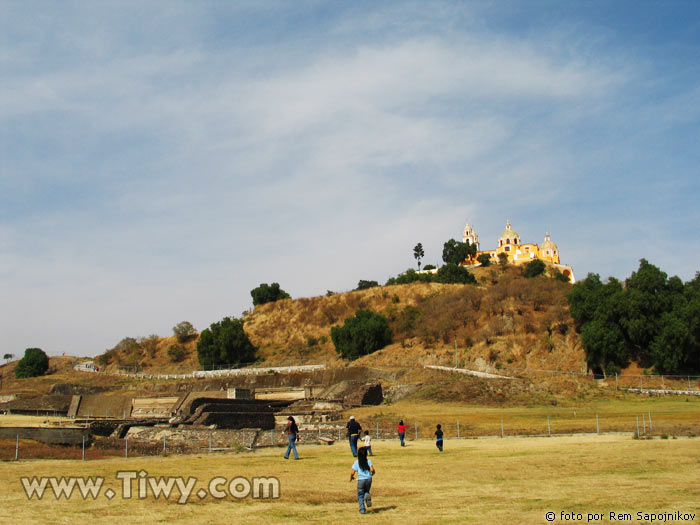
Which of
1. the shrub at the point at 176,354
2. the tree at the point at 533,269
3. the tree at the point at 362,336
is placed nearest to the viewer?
the tree at the point at 362,336

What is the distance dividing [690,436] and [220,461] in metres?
18.7

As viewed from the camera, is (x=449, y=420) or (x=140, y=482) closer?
(x=140, y=482)

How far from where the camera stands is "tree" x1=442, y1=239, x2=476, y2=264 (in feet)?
433

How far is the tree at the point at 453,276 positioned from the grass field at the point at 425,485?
81.8 m

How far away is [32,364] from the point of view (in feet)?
334

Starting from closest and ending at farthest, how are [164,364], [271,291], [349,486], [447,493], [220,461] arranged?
[447,493]
[349,486]
[220,461]
[164,364]
[271,291]

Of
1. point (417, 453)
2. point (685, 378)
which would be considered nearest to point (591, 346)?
point (685, 378)

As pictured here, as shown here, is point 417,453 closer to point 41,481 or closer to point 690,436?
point 690,436

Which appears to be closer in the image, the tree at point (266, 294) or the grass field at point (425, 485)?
the grass field at point (425, 485)

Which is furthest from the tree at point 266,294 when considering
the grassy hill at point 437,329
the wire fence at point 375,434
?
the wire fence at point 375,434

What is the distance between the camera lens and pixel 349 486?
1612 cm

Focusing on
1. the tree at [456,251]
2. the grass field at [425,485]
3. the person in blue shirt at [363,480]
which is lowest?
the grass field at [425,485]

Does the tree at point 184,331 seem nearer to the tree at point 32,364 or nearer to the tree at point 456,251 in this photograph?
the tree at point 32,364

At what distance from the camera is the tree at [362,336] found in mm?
77688
